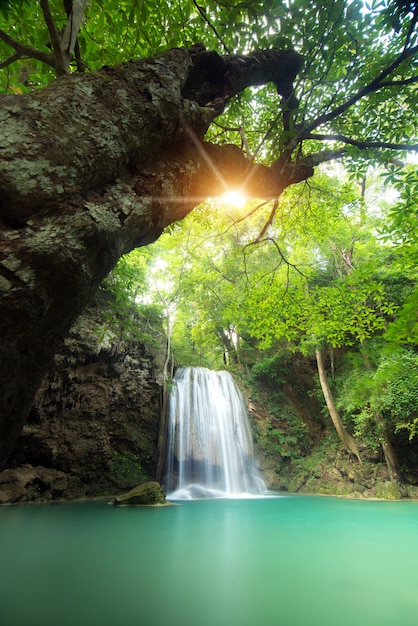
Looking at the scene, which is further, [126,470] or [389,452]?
[389,452]

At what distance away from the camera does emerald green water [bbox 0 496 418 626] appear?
2.15 meters

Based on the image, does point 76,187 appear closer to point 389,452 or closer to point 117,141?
point 117,141

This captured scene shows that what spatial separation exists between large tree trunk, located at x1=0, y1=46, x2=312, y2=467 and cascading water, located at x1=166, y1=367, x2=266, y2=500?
10632 mm

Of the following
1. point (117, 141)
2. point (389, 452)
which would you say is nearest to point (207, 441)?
point (389, 452)

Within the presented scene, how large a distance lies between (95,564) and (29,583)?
761 millimetres

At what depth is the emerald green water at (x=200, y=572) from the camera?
2146mm

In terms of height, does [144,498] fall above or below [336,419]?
below

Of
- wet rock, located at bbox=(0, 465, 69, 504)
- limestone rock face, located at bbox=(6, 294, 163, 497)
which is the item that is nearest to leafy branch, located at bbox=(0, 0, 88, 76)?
limestone rock face, located at bbox=(6, 294, 163, 497)

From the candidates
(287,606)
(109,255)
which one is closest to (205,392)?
(287,606)

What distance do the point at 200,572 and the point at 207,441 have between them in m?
9.98

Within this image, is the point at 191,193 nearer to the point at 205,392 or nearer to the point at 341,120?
the point at 341,120

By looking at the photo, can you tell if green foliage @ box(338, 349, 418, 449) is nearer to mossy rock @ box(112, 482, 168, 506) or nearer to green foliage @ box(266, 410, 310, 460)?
green foliage @ box(266, 410, 310, 460)

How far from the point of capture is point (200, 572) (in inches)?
121

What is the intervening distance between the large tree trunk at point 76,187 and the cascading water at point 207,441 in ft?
34.9
